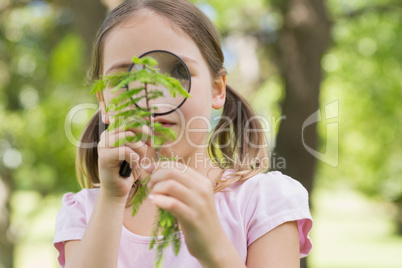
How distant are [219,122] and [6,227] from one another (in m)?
9.99

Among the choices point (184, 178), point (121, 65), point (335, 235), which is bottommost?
point (335, 235)

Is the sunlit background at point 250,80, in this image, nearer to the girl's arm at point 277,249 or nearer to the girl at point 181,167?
the girl at point 181,167

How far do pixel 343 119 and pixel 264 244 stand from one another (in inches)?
796

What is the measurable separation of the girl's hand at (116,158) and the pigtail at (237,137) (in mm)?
947

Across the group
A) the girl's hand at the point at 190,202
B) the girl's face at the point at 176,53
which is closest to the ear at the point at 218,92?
the girl's face at the point at 176,53

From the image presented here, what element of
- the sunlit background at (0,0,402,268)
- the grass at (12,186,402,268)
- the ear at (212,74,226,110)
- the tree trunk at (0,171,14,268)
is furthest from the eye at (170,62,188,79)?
the tree trunk at (0,171,14,268)

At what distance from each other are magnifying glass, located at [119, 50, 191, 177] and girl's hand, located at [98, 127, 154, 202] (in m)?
0.03

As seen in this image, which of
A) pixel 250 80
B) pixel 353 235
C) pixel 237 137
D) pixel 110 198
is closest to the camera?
pixel 110 198

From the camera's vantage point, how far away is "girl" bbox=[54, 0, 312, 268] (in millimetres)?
2203

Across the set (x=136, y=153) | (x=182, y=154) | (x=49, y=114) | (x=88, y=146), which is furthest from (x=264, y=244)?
(x=49, y=114)

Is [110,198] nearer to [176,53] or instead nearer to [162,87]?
[162,87]

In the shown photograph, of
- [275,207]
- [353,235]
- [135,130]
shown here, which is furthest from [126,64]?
[353,235]

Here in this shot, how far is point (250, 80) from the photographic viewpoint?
13953 mm

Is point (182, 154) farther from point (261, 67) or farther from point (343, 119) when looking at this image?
point (343, 119)
